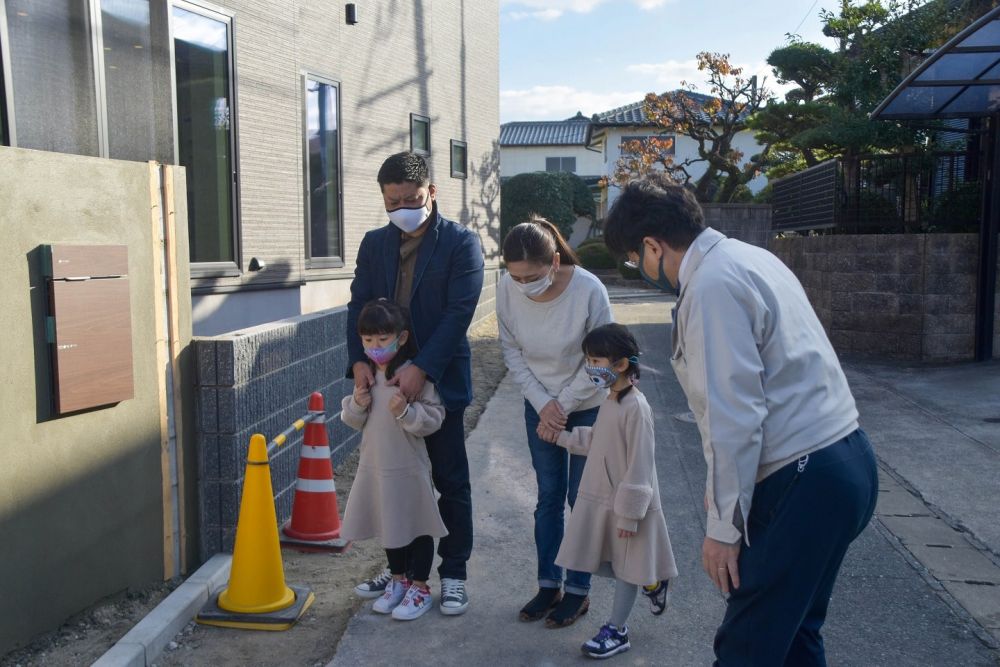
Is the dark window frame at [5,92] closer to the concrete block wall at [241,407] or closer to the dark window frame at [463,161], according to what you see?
the concrete block wall at [241,407]

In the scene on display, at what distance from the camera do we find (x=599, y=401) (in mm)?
3723

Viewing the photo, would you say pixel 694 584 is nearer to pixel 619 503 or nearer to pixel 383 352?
pixel 619 503

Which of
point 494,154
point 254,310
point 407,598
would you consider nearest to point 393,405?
point 407,598

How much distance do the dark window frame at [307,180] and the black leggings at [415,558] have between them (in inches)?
198

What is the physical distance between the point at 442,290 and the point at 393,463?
75 cm

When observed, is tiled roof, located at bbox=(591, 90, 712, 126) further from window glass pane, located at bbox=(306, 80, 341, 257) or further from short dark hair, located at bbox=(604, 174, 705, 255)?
short dark hair, located at bbox=(604, 174, 705, 255)

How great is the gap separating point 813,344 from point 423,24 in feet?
34.0

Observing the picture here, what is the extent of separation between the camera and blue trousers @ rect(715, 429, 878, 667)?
2.19 meters

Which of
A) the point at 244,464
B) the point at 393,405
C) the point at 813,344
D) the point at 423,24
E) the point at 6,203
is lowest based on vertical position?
the point at 244,464

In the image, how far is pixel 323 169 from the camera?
29.2ft

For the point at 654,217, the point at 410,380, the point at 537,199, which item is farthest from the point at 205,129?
the point at 537,199

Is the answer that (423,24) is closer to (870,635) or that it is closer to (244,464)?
(244,464)

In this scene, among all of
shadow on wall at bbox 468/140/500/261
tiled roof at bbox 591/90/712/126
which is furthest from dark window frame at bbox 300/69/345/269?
tiled roof at bbox 591/90/712/126

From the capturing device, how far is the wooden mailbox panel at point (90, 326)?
10.9 feet
